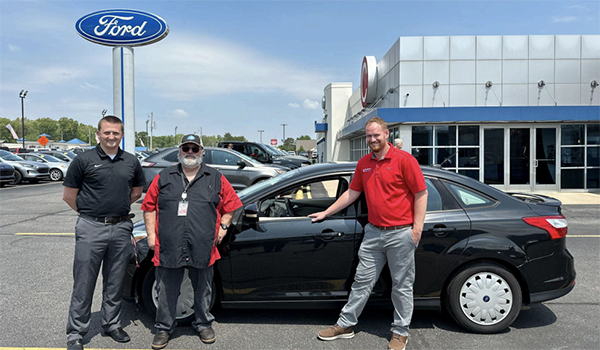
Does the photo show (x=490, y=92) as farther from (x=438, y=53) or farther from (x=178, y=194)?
(x=178, y=194)

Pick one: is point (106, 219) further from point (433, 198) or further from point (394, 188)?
point (433, 198)

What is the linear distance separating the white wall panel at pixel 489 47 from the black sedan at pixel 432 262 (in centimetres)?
1662

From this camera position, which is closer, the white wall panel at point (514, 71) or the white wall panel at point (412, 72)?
the white wall panel at point (514, 71)

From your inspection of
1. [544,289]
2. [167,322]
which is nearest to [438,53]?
[544,289]

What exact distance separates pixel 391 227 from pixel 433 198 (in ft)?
2.18

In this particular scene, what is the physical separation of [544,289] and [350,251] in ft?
5.46

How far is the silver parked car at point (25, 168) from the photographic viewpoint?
806 inches

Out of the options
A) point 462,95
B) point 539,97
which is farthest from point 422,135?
point 539,97

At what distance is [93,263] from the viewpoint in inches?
141

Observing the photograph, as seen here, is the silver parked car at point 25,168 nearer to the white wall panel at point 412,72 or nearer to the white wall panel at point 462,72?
the white wall panel at point 412,72

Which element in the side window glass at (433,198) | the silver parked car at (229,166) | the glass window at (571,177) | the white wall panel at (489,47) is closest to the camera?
the side window glass at (433,198)

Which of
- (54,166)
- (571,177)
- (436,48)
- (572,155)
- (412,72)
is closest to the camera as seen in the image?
(572,155)

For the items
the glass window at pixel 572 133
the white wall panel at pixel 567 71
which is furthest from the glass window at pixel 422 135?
the white wall panel at pixel 567 71

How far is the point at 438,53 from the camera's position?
19.1m
